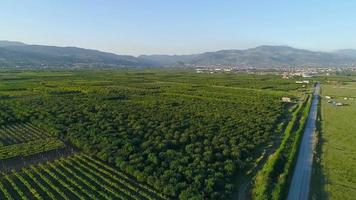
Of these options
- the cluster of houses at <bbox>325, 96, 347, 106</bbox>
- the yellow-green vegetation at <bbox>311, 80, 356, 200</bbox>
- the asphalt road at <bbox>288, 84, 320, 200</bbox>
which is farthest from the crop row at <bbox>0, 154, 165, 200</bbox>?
the cluster of houses at <bbox>325, 96, 347, 106</bbox>

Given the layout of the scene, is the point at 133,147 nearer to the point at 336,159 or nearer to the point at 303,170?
the point at 303,170

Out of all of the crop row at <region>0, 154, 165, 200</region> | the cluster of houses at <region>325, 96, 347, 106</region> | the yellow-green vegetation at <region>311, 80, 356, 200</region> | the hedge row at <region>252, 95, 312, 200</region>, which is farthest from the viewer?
the cluster of houses at <region>325, 96, 347, 106</region>

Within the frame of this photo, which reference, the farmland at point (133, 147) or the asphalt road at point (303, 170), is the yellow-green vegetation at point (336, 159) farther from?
the farmland at point (133, 147)

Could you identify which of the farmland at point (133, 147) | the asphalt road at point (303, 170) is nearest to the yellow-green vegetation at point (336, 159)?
the asphalt road at point (303, 170)

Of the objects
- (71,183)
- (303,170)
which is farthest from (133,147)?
(303,170)

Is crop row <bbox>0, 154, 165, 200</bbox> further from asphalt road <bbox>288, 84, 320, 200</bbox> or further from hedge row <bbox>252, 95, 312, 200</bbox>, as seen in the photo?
asphalt road <bbox>288, 84, 320, 200</bbox>

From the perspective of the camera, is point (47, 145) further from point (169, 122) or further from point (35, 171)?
point (169, 122)
